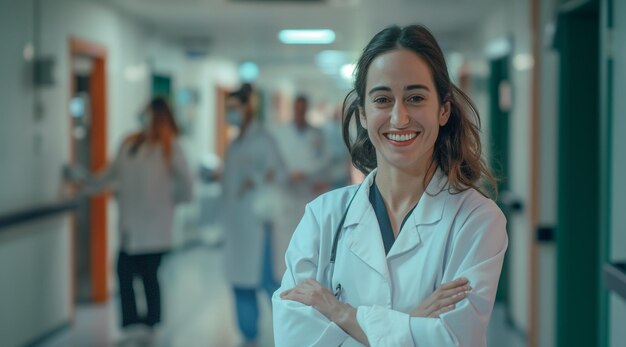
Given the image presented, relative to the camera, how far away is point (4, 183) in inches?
173

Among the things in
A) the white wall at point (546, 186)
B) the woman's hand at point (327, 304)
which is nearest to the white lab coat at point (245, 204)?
the white wall at point (546, 186)

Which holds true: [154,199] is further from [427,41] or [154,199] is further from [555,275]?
[427,41]

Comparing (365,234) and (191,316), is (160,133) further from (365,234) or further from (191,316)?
(365,234)

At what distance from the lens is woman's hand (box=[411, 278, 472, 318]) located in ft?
5.27

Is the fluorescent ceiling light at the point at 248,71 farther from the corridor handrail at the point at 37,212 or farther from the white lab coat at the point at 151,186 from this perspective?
the corridor handrail at the point at 37,212

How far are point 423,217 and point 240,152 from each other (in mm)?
3342

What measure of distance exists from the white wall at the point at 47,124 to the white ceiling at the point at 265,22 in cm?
15

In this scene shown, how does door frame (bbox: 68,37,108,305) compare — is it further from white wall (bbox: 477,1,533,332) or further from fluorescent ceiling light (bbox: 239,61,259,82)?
white wall (bbox: 477,1,533,332)

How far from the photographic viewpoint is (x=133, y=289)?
3.31 m

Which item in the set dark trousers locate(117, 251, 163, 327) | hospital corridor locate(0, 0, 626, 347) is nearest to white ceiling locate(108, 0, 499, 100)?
hospital corridor locate(0, 0, 626, 347)

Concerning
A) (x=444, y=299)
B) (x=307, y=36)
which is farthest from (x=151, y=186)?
(x=444, y=299)

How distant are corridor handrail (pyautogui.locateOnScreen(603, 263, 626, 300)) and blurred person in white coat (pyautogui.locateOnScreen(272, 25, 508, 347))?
44.6 inches

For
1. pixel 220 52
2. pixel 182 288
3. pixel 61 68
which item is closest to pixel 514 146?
pixel 220 52

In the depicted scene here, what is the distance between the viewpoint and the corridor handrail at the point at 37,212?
4229 mm
